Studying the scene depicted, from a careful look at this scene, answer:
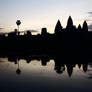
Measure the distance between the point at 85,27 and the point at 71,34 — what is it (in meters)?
30.4

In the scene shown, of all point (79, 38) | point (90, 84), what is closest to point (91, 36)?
point (79, 38)

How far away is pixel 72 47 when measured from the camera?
4343 inches

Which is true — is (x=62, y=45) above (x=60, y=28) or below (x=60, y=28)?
below

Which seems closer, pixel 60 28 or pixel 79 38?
pixel 79 38

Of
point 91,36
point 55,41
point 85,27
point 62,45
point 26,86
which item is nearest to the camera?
point 26,86

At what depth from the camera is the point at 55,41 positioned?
11612 centimetres

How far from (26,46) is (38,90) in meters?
98.4

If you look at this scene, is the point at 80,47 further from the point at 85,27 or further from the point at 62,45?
the point at 85,27

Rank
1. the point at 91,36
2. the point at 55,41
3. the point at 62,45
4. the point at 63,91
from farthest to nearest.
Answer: the point at 91,36 < the point at 55,41 < the point at 62,45 < the point at 63,91

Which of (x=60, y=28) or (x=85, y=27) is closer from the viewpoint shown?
(x=60, y=28)

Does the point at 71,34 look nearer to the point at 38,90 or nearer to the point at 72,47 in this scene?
the point at 72,47

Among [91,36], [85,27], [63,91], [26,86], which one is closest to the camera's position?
[63,91]

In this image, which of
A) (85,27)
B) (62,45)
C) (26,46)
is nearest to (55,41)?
(62,45)

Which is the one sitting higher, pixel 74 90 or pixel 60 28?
pixel 60 28
